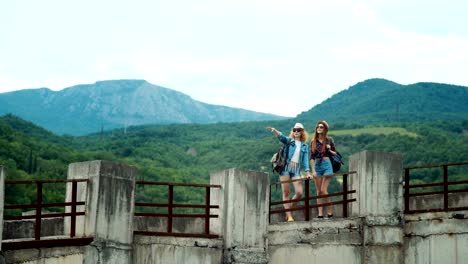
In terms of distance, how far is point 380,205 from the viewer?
18578 mm

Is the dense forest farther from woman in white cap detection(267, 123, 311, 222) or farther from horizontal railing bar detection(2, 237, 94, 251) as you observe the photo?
horizontal railing bar detection(2, 237, 94, 251)

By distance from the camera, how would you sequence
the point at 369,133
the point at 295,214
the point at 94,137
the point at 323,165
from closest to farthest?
the point at 323,165 < the point at 295,214 < the point at 369,133 < the point at 94,137

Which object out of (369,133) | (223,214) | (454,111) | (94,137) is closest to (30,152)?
(369,133)

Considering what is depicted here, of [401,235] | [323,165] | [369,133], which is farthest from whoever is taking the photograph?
[369,133]

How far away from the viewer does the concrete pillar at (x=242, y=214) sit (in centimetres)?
1783

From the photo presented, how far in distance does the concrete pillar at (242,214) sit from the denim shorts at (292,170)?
1.48 m

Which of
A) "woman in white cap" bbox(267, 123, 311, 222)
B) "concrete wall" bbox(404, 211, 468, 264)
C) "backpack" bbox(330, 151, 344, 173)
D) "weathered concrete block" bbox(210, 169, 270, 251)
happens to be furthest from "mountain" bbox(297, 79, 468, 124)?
"weathered concrete block" bbox(210, 169, 270, 251)

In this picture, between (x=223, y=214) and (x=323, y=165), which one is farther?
(x=323, y=165)

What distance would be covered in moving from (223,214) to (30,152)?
2885 inches

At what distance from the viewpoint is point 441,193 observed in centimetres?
1938

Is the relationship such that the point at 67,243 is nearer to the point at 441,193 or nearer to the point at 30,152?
the point at 441,193

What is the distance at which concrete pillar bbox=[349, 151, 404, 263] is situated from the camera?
18406 millimetres

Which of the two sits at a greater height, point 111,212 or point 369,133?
point 369,133

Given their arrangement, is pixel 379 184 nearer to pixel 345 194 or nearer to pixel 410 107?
pixel 345 194
